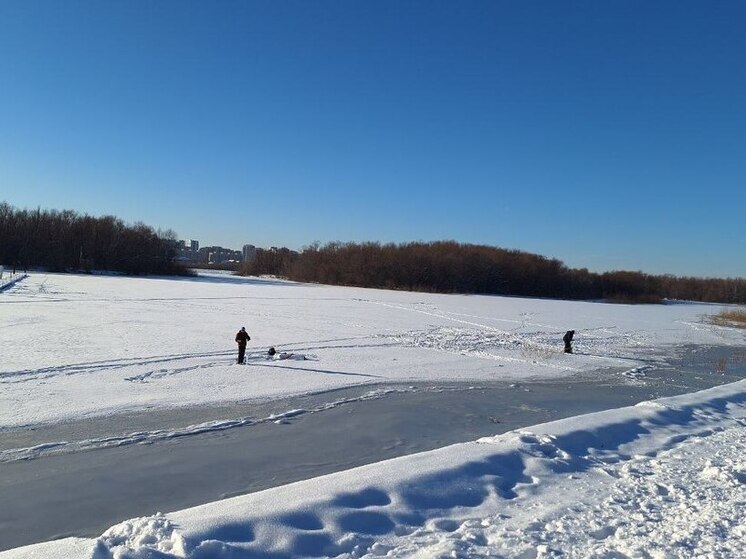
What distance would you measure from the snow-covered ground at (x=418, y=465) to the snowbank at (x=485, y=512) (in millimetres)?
17

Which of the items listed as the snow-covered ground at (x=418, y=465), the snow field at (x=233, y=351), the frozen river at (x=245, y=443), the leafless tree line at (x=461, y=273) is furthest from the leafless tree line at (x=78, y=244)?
the frozen river at (x=245, y=443)

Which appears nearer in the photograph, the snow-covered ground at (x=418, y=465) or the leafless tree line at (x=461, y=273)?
the snow-covered ground at (x=418, y=465)

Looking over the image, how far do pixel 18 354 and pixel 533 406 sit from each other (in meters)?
11.2

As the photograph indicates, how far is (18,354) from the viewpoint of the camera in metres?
12.3

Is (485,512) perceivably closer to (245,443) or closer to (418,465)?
(418,465)

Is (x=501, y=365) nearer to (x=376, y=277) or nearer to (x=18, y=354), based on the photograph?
(x=18, y=354)

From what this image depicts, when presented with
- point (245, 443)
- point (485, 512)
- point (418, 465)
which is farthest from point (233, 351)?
point (485, 512)

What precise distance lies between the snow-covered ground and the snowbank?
2 cm

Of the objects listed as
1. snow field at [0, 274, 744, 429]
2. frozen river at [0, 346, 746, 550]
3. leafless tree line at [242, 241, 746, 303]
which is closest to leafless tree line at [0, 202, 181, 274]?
leafless tree line at [242, 241, 746, 303]

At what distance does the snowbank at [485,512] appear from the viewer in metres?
4.09

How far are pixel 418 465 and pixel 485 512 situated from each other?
1.08m

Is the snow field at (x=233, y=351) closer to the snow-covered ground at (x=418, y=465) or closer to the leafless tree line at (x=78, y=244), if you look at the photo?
the snow-covered ground at (x=418, y=465)

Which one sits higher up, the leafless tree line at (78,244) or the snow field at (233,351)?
the leafless tree line at (78,244)

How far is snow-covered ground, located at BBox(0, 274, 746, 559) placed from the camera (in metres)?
4.20
